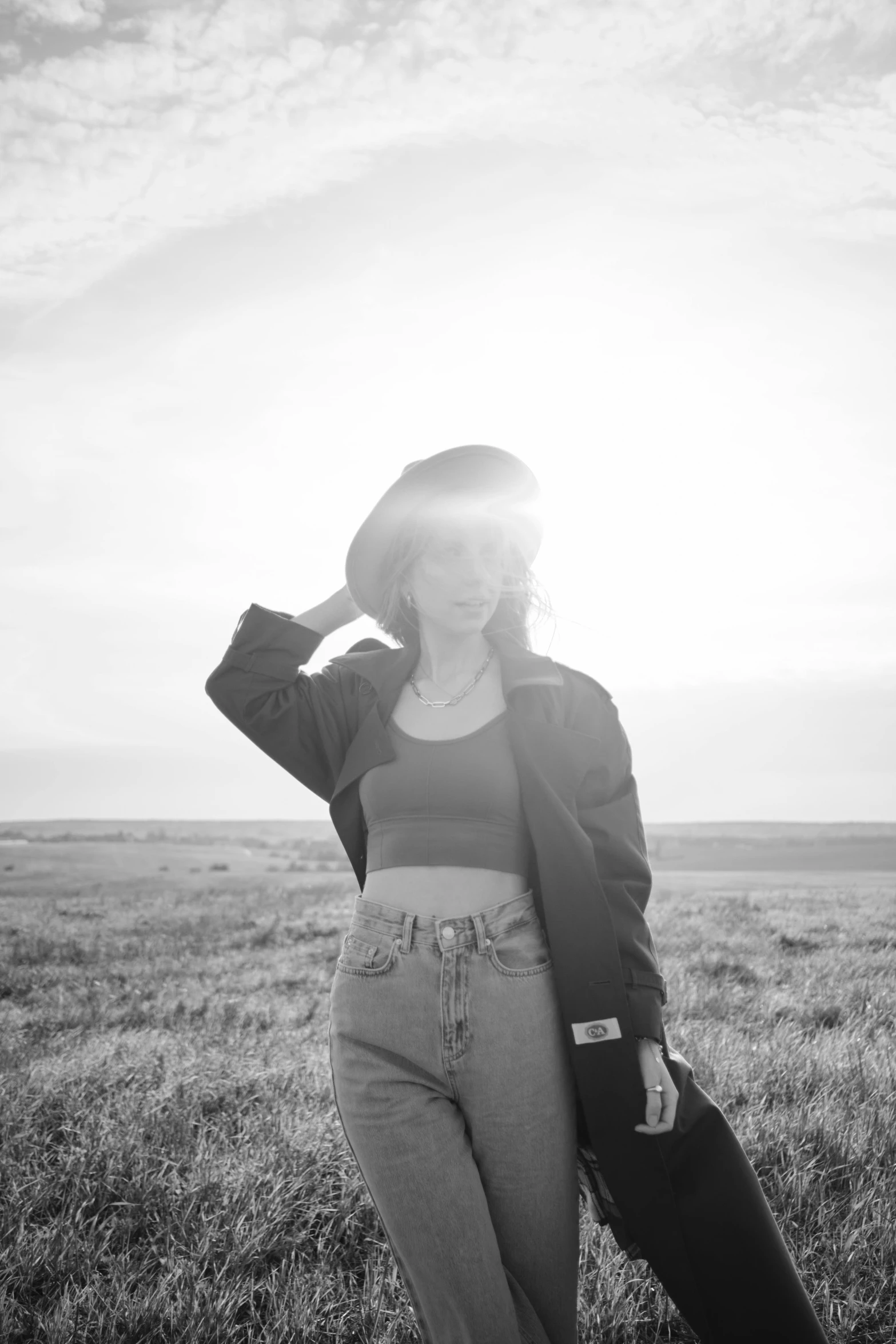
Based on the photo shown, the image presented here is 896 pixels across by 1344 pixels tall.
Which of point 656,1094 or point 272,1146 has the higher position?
point 656,1094

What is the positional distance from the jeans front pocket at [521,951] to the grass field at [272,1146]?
164 centimetres

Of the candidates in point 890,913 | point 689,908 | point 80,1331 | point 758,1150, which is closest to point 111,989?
point 80,1331

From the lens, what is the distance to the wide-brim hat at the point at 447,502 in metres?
3.11

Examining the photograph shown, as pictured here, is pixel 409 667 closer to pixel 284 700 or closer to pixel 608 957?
pixel 284 700

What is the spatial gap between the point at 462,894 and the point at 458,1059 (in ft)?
1.52

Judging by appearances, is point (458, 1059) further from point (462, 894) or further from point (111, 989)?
point (111, 989)

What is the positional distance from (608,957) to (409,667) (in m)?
1.27

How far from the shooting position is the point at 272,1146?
4219 mm

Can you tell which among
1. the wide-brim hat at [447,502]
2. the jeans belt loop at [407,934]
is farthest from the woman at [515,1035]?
the wide-brim hat at [447,502]

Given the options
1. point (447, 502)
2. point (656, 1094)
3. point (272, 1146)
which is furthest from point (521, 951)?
point (272, 1146)

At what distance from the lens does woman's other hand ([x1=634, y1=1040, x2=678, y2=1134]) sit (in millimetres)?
2451

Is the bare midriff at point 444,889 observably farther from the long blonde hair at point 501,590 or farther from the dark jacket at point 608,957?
the long blonde hair at point 501,590

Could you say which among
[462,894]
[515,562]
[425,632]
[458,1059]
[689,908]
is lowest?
[689,908]

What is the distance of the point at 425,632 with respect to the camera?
318 centimetres
